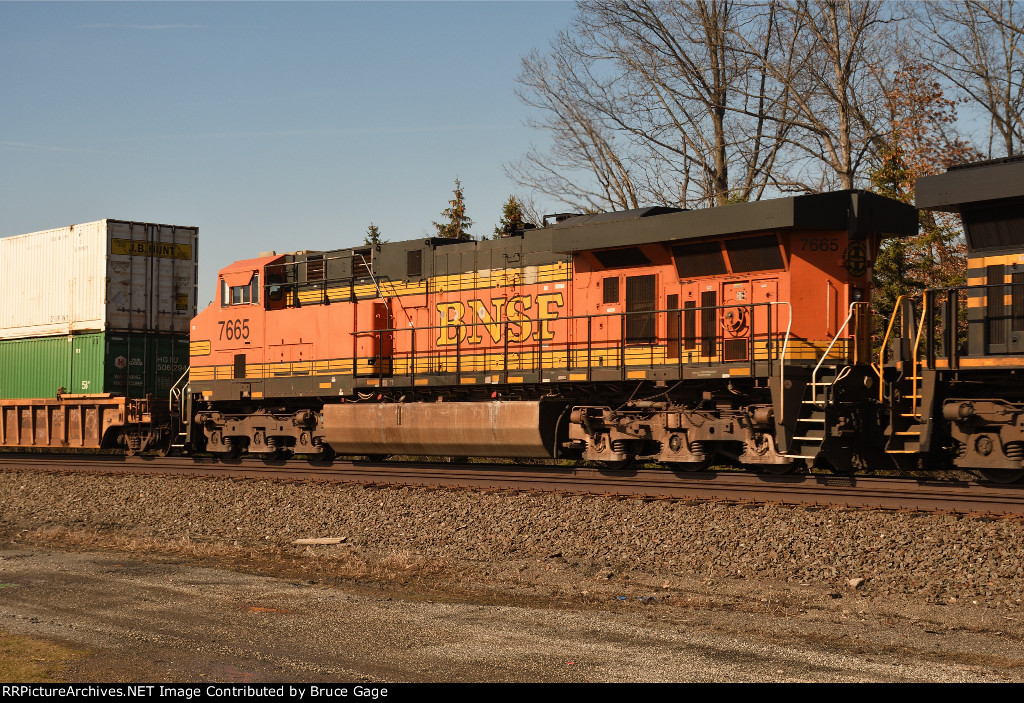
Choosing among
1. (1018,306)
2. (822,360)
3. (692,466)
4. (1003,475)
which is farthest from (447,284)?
(1003,475)

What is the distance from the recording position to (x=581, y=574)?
10.3 m

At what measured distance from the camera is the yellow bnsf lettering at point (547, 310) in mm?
16125

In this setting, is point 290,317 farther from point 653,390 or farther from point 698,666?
point 698,666

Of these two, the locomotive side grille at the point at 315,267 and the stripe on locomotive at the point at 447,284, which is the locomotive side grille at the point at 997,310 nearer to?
the stripe on locomotive at the point at 447,284

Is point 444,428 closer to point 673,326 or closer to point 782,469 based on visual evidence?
point 673,326

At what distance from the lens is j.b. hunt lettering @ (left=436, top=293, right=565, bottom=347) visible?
16.2 metres

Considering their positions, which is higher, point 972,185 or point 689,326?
point 972,185

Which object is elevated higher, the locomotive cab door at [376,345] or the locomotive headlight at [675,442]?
the locomotive cab door at [376,345]

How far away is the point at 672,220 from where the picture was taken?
14570 millimetres

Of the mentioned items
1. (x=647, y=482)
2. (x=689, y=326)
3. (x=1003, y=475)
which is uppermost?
(x=689, y=326)

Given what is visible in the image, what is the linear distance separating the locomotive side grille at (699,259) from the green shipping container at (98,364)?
1377 centimetres

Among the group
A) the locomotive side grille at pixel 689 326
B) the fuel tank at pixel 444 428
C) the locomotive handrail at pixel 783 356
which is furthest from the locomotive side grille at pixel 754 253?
the fuel tank at pixel 444 428

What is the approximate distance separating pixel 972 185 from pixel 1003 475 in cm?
347
